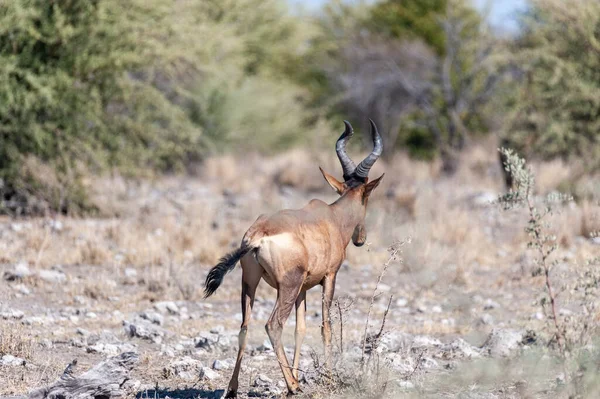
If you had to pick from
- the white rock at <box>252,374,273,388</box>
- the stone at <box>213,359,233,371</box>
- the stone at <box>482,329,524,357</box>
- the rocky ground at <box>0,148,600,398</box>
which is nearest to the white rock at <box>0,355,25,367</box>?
the rocky ground at <box>0,148,600,398</box>

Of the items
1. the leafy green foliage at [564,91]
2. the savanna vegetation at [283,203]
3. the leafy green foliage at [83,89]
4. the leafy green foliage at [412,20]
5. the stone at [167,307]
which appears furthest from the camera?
the leafy green foliage at [412,20]

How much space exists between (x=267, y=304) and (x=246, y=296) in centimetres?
421

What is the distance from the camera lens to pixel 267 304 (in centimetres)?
1075

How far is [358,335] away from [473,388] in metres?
2.33

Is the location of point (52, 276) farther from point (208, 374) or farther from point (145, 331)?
point (208, 374)

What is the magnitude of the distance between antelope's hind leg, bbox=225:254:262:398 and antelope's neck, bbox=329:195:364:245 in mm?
1024

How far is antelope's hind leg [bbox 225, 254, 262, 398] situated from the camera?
650 cm

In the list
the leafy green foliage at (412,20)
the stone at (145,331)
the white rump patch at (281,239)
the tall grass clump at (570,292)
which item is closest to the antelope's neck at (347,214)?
the white rump patch at (281,239)

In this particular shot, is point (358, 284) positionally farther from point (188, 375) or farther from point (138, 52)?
point (138, 52)

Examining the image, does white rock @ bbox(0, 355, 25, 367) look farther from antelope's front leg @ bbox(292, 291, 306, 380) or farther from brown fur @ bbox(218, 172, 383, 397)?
antelope's front leg @ bbox(292, 291, 306, 380)

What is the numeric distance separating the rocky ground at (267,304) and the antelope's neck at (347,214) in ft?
1.76

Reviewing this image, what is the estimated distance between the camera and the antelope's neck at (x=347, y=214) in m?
7.38

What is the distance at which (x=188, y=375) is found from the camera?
737 centimetres

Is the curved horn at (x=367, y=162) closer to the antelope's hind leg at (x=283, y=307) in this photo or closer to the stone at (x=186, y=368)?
the antelope's hind leg at (x=283, y=307)
